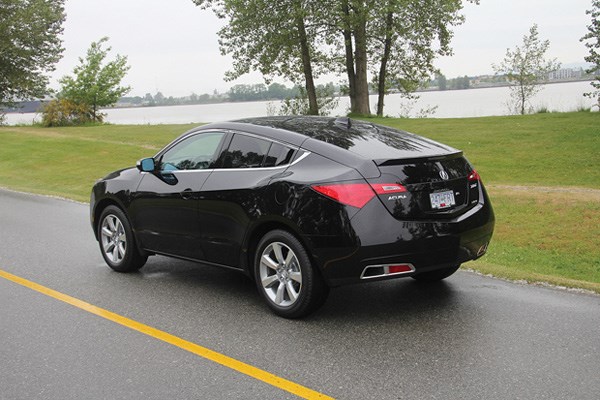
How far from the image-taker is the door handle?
21.2 feet

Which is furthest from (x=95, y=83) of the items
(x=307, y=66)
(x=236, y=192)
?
(x=236, y=192)

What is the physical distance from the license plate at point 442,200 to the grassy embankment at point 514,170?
1883 mm

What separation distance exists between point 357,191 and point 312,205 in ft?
1.24

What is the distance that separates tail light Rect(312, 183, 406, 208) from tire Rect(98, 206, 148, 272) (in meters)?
2.87

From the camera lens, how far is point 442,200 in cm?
550

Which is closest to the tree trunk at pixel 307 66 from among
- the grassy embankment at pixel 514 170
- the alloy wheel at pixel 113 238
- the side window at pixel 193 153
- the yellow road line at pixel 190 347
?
the grassy embankment at pixel 514 170

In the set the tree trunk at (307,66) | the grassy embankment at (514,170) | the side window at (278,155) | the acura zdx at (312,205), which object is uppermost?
the tree trunk at (307,66)

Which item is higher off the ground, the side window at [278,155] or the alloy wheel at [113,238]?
the side window at [278,155]

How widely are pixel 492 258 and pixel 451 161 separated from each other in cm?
321

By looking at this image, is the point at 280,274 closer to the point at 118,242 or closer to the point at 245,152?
the point at 245,152

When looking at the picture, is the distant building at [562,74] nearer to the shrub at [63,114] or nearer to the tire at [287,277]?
the shrub at [63,114]

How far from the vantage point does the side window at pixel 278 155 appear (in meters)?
5.82

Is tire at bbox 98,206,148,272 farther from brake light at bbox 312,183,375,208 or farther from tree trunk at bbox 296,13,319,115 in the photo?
tree trunk at bbox 296,13,319,115

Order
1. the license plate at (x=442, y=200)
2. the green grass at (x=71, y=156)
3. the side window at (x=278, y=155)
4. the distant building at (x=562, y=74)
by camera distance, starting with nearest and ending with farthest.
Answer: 1. the license plate at (x=442, y=200)
2. the side window at (x=278, y=155)
3. the green grass at (x=71, y=156)
4. the distant building at (x=562, y=74)
